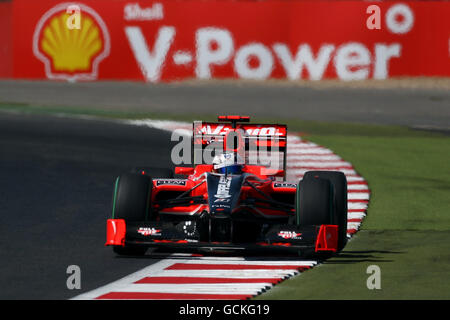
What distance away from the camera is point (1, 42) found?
3425 cm

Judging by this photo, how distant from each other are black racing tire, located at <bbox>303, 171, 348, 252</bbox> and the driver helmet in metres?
0.73

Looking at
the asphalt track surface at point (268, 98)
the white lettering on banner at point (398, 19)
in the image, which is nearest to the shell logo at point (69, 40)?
the asphalt track surface at point (268, 98)

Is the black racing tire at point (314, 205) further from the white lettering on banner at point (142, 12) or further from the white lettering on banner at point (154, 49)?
the white lettering on banner at point (142, 12)

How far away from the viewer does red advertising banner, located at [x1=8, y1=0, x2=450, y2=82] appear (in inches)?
1315

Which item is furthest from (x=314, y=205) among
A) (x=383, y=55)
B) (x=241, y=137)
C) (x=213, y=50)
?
(x=213, y=50)

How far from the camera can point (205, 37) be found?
33969mm

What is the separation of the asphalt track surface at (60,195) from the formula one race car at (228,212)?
0.35m

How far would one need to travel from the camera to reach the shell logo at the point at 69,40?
33969 mm

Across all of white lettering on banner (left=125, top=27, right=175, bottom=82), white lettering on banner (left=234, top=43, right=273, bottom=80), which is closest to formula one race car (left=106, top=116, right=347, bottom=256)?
white lettering on banner (left=234, top=43, right=273, bottom=80)

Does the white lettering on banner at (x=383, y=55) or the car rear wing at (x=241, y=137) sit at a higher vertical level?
the white lettering on banner at (x=383, y=55)
